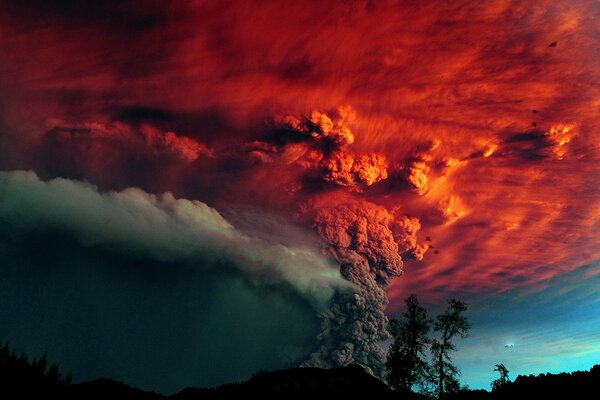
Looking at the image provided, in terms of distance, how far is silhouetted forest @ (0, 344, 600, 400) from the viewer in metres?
31.6

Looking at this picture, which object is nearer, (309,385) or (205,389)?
(309,385)

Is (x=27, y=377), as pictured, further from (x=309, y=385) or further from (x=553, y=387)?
(x=553, y=387)

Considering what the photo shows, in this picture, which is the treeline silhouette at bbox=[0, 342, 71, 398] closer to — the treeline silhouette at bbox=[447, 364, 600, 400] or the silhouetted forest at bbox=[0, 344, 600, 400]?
the silhouetted forest at bbox=[0, 344, 600, 400]

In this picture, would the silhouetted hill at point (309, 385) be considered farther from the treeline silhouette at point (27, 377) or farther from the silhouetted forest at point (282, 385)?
the treeline silhouette at point (27, 377)

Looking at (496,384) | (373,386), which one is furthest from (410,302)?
(373,386)

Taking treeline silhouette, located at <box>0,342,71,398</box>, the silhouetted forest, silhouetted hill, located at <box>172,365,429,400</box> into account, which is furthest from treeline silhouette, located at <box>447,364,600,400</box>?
treeline silhouette, located at <box>0,342,71,398</box>

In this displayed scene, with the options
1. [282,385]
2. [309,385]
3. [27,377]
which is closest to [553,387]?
[309,385]

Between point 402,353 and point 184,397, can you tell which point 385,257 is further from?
point 184,397

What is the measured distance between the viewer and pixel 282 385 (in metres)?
33.9

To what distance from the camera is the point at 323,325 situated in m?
130

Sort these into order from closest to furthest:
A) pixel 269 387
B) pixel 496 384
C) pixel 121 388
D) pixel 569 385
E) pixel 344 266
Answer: pixel 569 385 → pixel 269 387 → pixel 121 388 → pixel 496 384 → pixel 344 266

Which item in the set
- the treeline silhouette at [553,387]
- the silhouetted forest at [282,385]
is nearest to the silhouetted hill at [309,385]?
the silhouetted forest at [282,385]

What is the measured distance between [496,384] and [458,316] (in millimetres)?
14663

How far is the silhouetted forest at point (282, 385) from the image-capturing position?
3158cm
